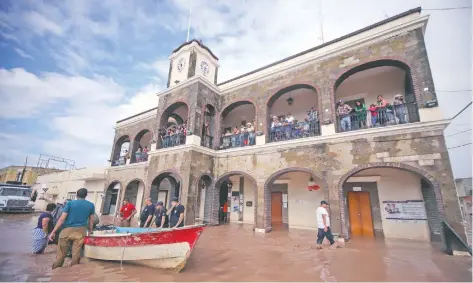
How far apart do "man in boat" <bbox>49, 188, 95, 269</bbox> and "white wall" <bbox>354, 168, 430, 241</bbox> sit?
10975 millimetres

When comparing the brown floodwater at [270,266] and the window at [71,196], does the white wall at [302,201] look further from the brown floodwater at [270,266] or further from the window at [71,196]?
the window at [71,196]

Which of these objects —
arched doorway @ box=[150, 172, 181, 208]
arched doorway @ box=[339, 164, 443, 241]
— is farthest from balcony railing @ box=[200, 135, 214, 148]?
arched doorway @ box=[339, 164, 443, 241]

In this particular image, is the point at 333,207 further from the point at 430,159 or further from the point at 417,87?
the point at 417,87

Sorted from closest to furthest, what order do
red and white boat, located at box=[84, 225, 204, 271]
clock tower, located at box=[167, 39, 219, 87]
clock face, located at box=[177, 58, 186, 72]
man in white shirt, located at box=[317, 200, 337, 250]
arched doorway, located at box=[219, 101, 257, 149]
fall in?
red and white boat, located at box=[84, 225, 204, 271], man in white shirt, located at box=[317, 200, 337, 250], arched doorway, located at box=[219, 101, 257, 149], clock tower, located at box=[167, 39, 219, 87], clock face, located at box=[177, 58, 186, 72]

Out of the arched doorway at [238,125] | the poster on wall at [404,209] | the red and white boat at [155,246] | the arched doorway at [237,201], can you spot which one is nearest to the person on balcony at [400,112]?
the poster on wall at [404,209]

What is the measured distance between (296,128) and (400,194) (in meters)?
5.29

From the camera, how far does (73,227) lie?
491 cm

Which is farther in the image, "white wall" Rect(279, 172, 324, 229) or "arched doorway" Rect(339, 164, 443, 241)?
"white wall" Rect(279, 172, 324, 229)

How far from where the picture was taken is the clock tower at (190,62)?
13688 millimetres

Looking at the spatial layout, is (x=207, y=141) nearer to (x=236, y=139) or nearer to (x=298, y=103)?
(x=236, y=139)

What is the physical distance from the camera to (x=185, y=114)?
15.2m

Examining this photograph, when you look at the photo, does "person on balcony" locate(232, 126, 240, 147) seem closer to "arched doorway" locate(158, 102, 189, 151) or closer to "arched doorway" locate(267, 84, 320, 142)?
"arched doorway" locate(267, 84, 320, 142)

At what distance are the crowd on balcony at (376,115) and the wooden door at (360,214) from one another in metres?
3.71

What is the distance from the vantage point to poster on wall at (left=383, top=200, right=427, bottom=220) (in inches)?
352
